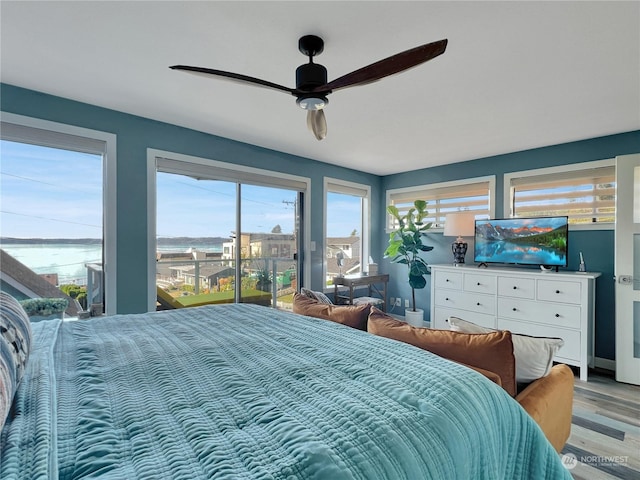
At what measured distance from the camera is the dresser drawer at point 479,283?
11.8 ft

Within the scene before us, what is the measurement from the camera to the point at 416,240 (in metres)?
4.45

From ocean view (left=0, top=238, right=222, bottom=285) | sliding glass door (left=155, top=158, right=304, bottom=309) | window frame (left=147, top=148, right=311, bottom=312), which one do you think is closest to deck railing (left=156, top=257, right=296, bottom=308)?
sliding glass door (left=155, top=158, right=304, bottom=309)

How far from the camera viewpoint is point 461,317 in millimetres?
3812

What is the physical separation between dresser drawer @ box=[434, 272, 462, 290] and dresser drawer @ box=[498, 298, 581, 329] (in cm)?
51

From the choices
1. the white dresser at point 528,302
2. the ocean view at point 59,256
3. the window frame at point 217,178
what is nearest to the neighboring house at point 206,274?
the window frame at point 217,178

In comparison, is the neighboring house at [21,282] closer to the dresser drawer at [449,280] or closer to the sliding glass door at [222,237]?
the sliding glass door at [222,237]

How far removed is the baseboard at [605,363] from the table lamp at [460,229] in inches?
66.0

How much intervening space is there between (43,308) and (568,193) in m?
5.21

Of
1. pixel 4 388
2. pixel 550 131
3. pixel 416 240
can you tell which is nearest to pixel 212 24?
pixel 4 388

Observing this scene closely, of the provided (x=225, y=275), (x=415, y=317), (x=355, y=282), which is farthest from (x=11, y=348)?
(x=415, y=317)

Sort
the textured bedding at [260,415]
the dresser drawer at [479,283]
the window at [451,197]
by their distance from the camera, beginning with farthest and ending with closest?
the window at [451,197] < the dresser drawer at [479,283] < the textured bedding at [260,415]

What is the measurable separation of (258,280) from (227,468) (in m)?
3.37

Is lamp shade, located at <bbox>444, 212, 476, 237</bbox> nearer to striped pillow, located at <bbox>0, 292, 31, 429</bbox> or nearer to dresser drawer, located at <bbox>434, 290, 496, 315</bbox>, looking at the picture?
dresser drawer, located at <bbox>434, 290, 496, 315</bbox>

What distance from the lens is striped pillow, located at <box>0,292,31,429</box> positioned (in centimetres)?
76
